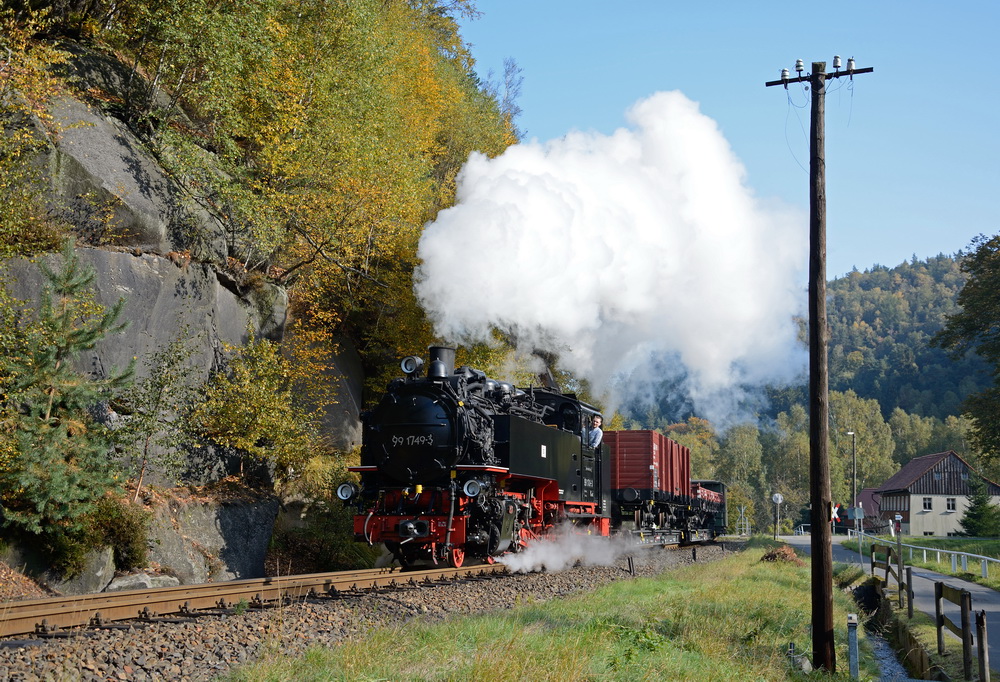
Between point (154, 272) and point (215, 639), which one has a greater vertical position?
point (154, 272)

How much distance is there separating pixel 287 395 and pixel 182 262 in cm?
415

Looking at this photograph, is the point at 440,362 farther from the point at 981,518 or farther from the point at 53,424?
the point at 981,518

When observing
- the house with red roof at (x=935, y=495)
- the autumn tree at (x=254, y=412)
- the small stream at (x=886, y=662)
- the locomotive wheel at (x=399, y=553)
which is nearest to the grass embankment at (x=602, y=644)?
the small stream at (x=886, y=662)

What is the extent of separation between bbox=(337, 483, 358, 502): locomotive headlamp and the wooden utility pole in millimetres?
8173

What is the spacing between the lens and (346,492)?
1554 centimetres

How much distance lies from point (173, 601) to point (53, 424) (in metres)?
5.11

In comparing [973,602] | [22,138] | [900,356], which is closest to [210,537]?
[22,138]

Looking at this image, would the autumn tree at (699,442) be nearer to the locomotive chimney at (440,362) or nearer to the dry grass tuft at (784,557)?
the dry grass tuft at (784,557)

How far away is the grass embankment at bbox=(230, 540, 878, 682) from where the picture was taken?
7020 millimetres

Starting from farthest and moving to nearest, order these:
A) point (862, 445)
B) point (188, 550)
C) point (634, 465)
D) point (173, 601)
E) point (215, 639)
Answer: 1. point (862, 445)
2. point (634, 465)
3. point (188, 550)
4. point (173, 601)
5. point (215, 639)

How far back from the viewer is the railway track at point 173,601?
26.8 feet

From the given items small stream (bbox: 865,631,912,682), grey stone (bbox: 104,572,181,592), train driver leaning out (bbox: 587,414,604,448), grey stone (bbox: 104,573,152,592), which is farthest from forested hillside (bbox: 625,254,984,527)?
grey stone (bbox: 104,573,152,592)

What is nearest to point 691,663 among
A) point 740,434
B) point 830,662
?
point 830,662

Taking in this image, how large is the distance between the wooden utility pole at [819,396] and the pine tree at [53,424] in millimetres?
10606
